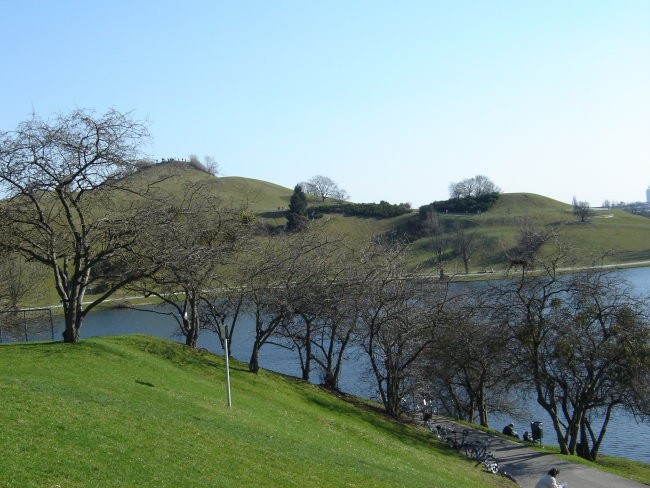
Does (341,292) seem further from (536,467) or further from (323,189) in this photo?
(323,189)

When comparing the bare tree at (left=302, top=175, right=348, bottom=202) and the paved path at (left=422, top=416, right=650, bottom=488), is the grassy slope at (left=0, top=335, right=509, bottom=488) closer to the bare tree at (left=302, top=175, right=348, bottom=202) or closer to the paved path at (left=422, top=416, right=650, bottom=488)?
the paved path at (left=422, top=416, right=650, bottom=488)

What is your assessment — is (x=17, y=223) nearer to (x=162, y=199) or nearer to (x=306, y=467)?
(x=162, y=199)

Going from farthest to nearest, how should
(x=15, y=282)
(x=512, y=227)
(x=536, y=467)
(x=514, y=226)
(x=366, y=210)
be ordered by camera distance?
(x=366, y=210) → (x=514, y=226) → (x=512, y=227) → (x=15, y=282) → (x=536, y=467)

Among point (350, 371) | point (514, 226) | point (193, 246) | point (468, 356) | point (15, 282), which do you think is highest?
point (514, 226)

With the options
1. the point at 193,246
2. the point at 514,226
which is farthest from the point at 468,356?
the point at 514,226

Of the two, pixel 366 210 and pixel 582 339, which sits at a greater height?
pixel 366 210

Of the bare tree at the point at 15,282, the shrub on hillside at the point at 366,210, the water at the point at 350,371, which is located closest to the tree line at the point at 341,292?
the water at the point at 350,371

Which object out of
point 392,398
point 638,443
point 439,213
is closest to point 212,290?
point 392,398

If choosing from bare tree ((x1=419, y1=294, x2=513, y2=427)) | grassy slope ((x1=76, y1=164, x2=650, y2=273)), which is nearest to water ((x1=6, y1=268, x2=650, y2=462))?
bare tree ((x1=419, y1=294, x2=513, y2=427))

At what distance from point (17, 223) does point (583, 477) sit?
23.1m

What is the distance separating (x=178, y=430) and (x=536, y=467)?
1861 cm

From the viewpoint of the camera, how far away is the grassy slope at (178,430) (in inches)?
468

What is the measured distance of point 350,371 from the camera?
163 ft

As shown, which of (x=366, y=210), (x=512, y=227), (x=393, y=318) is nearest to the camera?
(x=393, y=318)
